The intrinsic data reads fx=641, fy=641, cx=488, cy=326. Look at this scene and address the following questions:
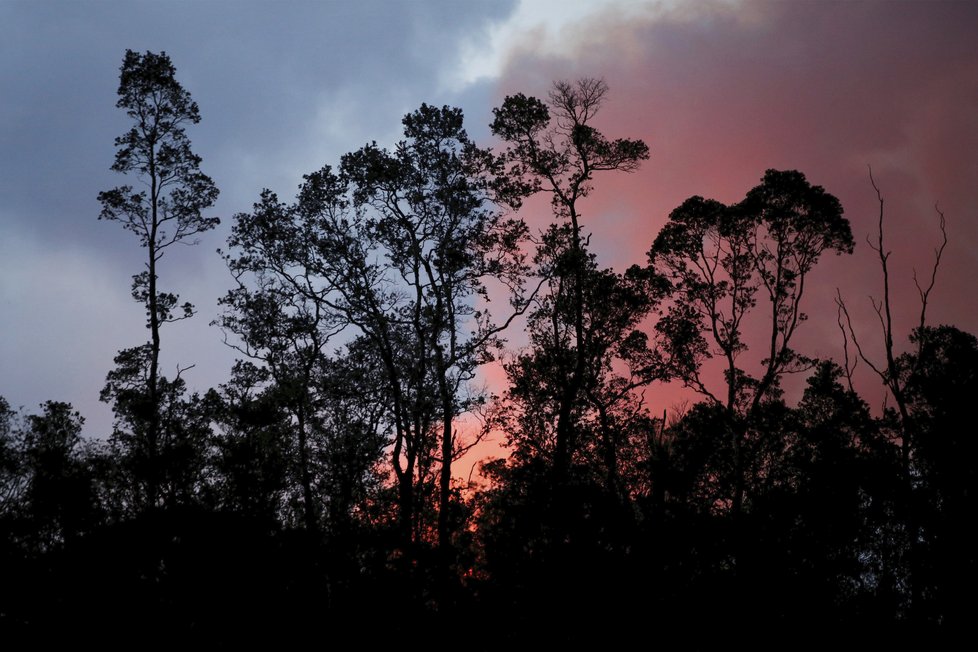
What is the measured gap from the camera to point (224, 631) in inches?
523

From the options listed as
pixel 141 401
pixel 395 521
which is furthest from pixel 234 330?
pixel 395 521

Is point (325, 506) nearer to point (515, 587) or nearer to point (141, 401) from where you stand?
point (141, 401)

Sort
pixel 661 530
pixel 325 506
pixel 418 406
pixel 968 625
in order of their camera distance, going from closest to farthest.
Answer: pixel 661 530, pixel 968 625, pixel 418 406, pixel 325 506

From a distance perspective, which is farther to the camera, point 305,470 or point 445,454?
point 305,470

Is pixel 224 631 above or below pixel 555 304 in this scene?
below

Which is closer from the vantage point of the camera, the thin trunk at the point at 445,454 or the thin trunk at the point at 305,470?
the thin trunk at the point at 445,454

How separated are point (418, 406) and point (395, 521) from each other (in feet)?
14.5

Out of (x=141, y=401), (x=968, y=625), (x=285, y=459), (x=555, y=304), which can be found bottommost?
(x=968, y=625)

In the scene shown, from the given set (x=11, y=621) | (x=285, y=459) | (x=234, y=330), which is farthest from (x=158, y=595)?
(x=234, y=330)

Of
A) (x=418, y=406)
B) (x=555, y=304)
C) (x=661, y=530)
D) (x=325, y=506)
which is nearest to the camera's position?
(x=661, y=530)

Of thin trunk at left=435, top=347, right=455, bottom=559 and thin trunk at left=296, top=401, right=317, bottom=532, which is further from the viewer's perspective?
thin trunk at left=296, top=401, right=317, bottom=532

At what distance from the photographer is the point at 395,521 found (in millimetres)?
23688

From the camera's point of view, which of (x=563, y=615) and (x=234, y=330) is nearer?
(x=563, y=615)

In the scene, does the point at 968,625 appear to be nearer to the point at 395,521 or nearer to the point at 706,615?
the point at 706,615
